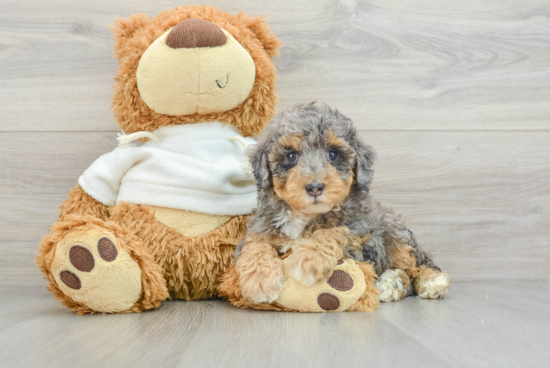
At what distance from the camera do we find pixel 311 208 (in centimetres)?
147

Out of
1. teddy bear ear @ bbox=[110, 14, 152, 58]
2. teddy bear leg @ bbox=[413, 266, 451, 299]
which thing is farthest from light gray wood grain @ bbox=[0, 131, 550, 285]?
teddy bear ear @ bbox=[110, 14, 152, 58]

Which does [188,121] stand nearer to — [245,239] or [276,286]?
[245,239]

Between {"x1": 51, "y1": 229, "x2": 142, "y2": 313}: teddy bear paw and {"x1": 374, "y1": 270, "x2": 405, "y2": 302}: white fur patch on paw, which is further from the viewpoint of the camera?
{"x1": 374, "y1": 270, "x2": 405, "y2": 302}: white fur patch on paw

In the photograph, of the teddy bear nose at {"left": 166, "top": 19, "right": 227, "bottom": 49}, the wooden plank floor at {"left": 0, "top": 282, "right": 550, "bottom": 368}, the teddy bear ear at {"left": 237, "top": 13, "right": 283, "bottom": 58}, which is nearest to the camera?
the wooden plank floor at {"left": 0, "top": 282, "right": 550, "bottom": 368}

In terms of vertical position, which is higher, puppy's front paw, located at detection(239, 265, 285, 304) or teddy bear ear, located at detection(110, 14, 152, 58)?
teddy bear ear, located at detection(110, 14, 152, 58)

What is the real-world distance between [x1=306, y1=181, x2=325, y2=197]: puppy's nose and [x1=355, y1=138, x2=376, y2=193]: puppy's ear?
0.21 meters

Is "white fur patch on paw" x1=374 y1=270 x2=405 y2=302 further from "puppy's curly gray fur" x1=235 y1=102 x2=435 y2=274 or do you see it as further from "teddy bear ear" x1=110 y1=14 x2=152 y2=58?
"teddy bear ear" x1=110 y1=14 x2=152 y2=58

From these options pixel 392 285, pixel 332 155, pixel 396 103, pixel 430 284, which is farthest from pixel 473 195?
pixel 332 155

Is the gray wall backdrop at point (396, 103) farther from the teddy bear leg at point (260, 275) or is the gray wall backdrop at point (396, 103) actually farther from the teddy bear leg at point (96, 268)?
the teddy bear leg at point (260, 275)

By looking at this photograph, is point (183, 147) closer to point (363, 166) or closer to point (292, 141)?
point (292, 141)

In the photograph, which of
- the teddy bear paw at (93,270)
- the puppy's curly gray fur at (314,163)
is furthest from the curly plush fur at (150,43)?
the teddy bear paw at (93,270)

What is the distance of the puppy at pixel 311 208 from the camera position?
1466 millimetres

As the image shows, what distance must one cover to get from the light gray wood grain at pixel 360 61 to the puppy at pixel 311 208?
0.71 m

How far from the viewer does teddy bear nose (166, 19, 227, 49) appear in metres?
1.70
